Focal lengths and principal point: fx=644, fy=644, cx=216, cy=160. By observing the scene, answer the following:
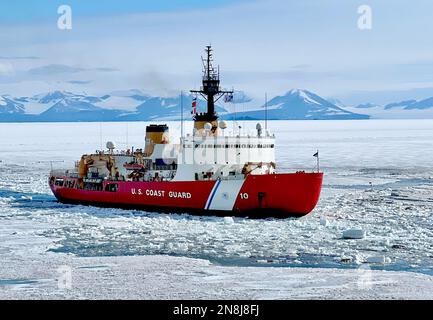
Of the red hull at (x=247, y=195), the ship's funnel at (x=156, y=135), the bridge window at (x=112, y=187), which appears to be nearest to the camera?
the red hull at (x=247, y=195)

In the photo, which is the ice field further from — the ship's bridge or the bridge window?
the ship's bridge

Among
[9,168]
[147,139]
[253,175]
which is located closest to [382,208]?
[253,175]

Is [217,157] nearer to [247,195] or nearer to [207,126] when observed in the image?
[207,126]

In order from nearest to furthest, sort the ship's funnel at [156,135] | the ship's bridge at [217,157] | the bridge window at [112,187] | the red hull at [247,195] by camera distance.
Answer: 1. the red hull at [247,195]
2. the ship's bridge at [217,157]
3. the bridge window at [112,187]
4. the ship's funnel at [156,135]

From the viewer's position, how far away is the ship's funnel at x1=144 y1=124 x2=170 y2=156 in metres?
31.1

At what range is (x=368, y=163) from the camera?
163 ft

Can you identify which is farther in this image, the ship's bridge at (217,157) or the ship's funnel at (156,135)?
the ship's funnel at (156,135)

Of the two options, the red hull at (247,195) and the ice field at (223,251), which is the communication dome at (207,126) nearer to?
the red hull at (247,195)

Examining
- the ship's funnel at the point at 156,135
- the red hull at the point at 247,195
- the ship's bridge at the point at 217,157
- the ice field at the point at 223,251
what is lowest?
the ice field at the point at 223,251

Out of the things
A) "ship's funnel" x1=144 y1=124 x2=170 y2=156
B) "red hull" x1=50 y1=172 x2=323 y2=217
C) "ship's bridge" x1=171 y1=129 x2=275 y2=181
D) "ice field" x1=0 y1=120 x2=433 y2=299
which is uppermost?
"ship's funnel" x1=144 y1=124 x2=170 y2=156

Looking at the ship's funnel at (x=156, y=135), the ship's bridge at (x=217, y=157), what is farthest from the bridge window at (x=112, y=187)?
the ship's bridge at (x=217, y=157)

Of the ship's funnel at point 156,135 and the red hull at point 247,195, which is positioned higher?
the ship's funnel at point 156,135

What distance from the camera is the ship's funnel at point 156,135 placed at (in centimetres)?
3109

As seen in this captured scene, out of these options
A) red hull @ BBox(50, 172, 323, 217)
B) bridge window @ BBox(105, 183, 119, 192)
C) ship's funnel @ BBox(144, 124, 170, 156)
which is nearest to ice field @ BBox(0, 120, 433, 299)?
red hull @ BBox(50, 172, 323, 217)
